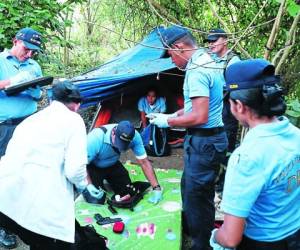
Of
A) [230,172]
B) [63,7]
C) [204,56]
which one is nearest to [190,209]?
[204,56]

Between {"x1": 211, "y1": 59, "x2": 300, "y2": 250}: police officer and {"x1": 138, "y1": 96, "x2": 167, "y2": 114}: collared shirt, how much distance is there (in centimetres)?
372

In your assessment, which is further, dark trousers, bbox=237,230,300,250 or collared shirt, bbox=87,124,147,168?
collared shirt, bbox=87,124,147,168

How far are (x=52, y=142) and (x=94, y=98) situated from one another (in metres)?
2.81

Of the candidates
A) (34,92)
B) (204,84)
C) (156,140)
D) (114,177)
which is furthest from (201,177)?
(156,140)

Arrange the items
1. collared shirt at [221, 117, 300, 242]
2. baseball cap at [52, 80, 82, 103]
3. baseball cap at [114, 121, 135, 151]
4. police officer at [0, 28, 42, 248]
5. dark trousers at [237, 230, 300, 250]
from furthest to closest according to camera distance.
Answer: baseball cap at [114, 121, 135, 151] < police officer at [0, 28, 42, 248] < baseball cap at [52, 80, 82, 103] < dark trousers at [237, 230, 300, 250] < collared shirt at [221, 117, 300, 242]

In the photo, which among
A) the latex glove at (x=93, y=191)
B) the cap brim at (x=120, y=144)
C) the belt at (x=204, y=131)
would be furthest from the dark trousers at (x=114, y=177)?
the belt at (x=204, y=131)

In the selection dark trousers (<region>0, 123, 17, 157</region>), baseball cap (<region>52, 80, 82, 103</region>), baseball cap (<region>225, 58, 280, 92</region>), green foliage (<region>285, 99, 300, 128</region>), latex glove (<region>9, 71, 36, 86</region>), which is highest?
baseball cap (<region>225, 58, 280, 92</region>)

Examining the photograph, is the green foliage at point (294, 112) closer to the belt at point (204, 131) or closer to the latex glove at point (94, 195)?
the belt at point (204, 131)

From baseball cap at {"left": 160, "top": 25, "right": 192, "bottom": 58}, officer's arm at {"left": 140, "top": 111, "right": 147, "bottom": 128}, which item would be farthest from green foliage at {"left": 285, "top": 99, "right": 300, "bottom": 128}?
officer's arm at {"left": 140, "top": 111, "right": 147, "bottom": 128}

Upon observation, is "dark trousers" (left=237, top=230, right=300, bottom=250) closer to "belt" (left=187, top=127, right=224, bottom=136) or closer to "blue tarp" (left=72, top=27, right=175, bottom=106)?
"belt" (left=187, top=127, right=224, bottom=136)

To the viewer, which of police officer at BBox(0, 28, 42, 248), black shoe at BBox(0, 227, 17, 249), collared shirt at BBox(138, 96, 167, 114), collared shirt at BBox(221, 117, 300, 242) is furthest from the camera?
collared shirt at BBox(138, 96, 167, 114)

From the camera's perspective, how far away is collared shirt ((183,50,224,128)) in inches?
87.7

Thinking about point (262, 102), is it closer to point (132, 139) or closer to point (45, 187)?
point (45, 187)

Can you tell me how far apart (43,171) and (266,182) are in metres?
1.16
